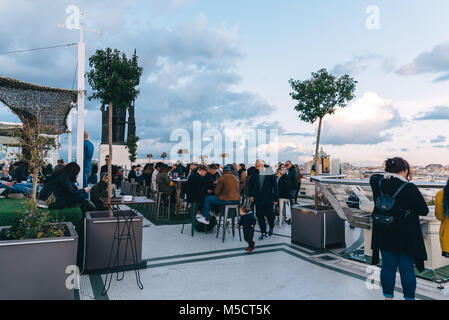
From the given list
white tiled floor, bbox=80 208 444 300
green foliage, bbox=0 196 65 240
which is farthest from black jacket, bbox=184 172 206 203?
green foliage, bbox=0 196 65 240

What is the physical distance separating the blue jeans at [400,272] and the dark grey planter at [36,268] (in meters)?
2.72

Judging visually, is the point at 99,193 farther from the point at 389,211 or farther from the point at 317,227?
the point at 389,211

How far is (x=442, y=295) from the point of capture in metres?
3.06

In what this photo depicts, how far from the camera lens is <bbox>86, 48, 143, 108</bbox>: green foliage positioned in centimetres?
376

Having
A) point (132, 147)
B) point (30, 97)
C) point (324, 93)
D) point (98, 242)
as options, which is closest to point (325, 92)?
point (324, 93)

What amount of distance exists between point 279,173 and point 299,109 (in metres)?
1.93

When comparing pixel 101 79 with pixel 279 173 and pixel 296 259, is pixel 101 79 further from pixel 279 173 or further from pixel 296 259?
pixel 279 173

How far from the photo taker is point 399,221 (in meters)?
2.51

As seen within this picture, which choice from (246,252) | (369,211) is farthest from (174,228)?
(369,211)

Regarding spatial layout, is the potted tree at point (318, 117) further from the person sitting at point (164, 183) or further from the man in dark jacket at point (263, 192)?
the person sitting at point (164, 183)

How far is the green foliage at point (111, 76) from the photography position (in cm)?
376

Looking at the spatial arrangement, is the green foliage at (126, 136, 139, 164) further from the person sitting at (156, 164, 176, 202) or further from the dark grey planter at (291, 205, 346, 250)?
the dark grey planter at (291, 205, 346, 250)

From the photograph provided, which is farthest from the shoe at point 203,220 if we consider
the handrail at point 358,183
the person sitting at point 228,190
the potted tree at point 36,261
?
the potted tree at point 36,261
